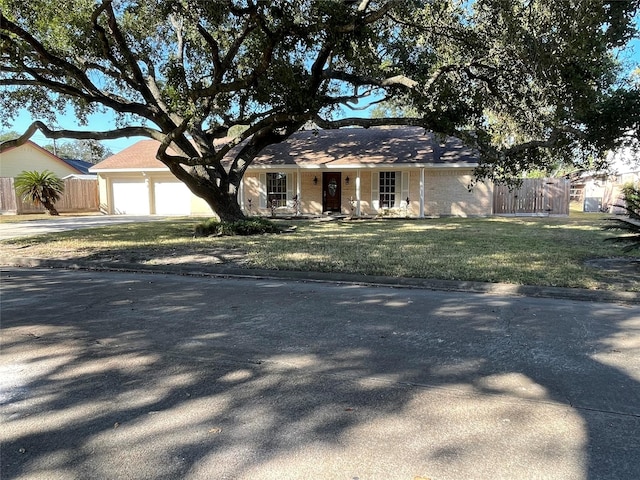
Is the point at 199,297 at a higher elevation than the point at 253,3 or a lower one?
lower

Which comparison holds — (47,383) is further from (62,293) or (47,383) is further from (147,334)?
(62,293)

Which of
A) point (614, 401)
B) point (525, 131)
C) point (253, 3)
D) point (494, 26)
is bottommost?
point (614, 401)

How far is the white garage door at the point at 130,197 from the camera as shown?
998 inches

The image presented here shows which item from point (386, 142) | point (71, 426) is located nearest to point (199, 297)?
point (71, 426)

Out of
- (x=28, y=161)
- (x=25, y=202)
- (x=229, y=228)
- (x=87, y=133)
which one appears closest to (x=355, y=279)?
(x=229, y=228)

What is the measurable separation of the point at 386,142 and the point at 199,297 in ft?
61.0

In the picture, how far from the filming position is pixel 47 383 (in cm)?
348

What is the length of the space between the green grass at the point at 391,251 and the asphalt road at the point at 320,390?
1631 millimetres

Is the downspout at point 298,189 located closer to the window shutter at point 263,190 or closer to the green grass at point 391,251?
the window shutter at point 263,190

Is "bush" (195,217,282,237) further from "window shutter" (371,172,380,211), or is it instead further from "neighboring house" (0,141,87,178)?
"neighboring house" (0,141,87,178)

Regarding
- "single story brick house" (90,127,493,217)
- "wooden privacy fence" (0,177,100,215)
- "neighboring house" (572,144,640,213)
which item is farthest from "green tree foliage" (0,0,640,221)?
"neighboring house" (572,144,640,213)

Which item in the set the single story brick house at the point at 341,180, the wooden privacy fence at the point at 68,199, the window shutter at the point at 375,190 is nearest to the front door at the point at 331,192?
the single story brick house at the point at 341,180

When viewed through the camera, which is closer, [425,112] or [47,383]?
[47,383]

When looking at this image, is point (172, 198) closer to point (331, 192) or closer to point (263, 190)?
point (263, 190)
